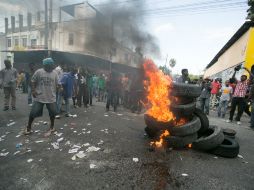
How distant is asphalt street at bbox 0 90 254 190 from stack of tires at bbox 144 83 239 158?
0.69ft

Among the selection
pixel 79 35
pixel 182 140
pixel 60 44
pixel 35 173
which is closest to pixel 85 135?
pixel 35 173

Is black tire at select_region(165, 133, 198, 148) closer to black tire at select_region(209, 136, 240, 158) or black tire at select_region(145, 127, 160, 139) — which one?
black tire at select_region(145, 127, 160, 139)

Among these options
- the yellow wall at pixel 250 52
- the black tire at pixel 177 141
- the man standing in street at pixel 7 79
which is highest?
the yellow wall at pixel 250 52

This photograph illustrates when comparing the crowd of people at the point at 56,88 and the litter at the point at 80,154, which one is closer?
the litter at the point at 80,154

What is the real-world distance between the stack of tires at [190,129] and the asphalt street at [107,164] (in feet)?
0.69

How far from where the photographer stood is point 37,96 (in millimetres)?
5707

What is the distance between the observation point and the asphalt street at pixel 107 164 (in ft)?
11.9

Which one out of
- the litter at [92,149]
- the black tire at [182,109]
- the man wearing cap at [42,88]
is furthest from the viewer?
the man wearing cap at [42,88]

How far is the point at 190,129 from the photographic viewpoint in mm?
5109

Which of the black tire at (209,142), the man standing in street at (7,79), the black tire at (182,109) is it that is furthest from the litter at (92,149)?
the man standing in street at (7,79)

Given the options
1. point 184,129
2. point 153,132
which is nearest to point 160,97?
point 153,132

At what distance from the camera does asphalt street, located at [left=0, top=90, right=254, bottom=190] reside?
3.63 metres

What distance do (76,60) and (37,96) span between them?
1955 centimetres

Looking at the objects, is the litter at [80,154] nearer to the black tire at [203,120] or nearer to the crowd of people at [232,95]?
the black tire at [203,120]
